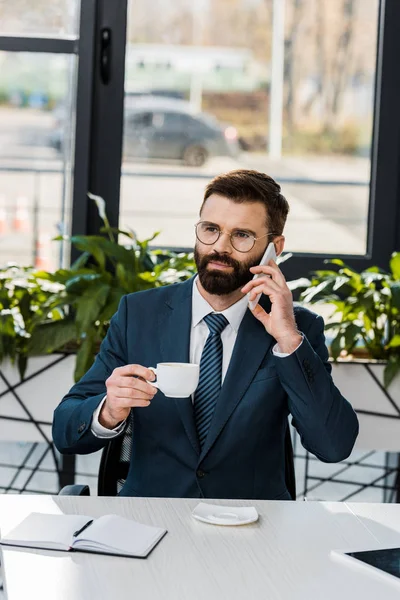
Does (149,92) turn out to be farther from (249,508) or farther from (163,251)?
(249,508)

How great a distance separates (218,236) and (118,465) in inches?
23.6

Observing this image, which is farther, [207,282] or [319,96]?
[319,96]

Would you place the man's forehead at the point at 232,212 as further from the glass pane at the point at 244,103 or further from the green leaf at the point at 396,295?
the glass pane at the point at 244,103

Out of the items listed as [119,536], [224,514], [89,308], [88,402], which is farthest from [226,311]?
[89,308]

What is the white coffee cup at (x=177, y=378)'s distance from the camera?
1833 mm

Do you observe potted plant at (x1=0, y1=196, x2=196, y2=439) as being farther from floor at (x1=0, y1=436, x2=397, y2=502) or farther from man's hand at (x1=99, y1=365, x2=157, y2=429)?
man's hand at (x1=99, y1=365, x2=157, y2=429)

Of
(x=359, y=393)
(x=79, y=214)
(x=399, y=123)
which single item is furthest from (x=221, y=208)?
(x=399, y=123)

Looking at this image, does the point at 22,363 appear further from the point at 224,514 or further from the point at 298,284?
the point at 224,514

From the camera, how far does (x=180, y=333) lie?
2.25 m

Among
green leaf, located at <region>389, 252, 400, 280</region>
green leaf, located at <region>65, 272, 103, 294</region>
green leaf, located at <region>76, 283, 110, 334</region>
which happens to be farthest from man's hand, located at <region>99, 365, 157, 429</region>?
green leaf, located at <region>389, 252, 400, 280</region>

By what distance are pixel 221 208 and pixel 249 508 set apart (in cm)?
73

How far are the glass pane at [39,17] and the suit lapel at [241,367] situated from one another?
5.91ft

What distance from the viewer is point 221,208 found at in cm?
221

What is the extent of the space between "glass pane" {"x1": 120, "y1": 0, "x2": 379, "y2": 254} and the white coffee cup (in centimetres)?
191
